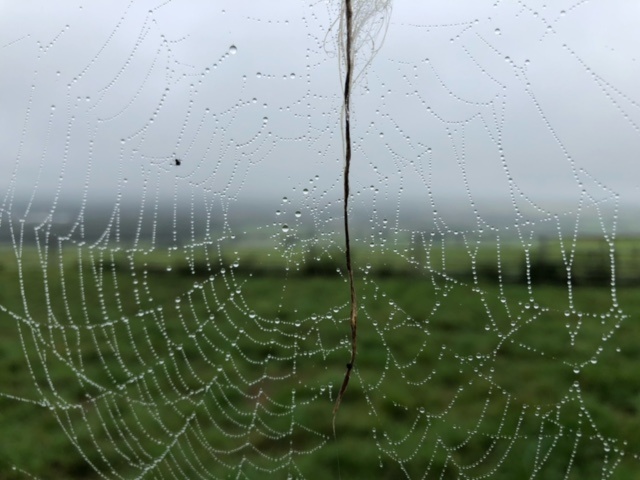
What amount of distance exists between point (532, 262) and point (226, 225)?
114 cm

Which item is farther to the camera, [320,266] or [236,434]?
[236,434]

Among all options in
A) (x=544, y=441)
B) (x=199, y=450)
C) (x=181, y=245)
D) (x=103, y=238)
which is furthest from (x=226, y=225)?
(x=544, y=441)

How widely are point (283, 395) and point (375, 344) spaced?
0.52 metres

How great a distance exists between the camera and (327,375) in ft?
9.39

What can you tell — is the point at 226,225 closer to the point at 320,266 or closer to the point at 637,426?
the point at 320,266

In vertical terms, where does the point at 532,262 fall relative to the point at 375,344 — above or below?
above

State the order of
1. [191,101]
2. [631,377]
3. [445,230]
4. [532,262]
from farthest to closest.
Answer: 1. [631,377]
2. [532,262]
3. [445,230]
4. [191,101]

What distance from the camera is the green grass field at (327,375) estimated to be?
2.25 meters

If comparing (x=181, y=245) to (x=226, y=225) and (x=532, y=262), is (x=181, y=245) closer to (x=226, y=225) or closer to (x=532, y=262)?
(x=226, y=225)

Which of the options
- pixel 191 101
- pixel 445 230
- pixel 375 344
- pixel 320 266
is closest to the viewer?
pixel 191 101

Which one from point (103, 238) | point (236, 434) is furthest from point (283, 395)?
point (103, 238)

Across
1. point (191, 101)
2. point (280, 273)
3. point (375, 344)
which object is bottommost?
point (375, 344)

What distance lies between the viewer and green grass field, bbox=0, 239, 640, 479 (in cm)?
225

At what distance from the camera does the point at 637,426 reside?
2.42 meters
